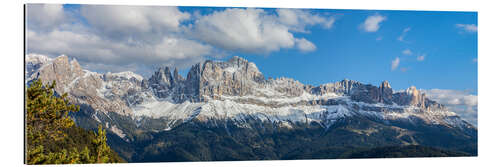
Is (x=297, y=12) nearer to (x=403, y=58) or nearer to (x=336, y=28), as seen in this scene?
(x=336, y=28)

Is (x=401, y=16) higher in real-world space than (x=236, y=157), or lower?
higher

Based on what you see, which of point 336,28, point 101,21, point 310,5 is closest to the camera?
point 310,5

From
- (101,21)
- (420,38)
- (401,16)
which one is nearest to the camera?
(401,16)

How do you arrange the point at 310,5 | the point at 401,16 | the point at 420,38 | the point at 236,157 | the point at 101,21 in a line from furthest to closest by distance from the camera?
the point at 236,157, the point at 420,38, the point at 101,21, the point at 401,16, the point at 310,5

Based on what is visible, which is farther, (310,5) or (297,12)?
(297,12)

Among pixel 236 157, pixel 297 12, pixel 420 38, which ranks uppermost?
pixel 297 12

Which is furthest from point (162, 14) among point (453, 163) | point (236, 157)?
point (236, 157)
